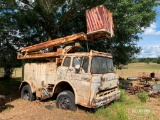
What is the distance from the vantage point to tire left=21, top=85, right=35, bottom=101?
11324 millimetres

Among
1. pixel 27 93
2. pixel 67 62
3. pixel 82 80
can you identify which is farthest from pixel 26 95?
pixel 82 80

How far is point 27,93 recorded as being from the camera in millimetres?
11789

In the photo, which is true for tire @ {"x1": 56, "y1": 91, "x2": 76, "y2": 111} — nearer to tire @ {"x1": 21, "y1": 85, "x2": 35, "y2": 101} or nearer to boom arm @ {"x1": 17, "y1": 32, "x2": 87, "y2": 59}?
boom arm @ {"x1": 17, "y1": 32, "x2": 87, "y2": 59}

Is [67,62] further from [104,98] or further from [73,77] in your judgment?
[104,98]

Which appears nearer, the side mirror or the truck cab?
the truck cab

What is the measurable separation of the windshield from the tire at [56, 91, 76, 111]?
4.70ft

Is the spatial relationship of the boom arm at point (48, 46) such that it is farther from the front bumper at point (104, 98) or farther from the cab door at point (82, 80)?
the front bumper at point (104, 98)

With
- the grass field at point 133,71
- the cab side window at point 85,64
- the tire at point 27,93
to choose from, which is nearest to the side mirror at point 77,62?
the cab side window at point 85,64

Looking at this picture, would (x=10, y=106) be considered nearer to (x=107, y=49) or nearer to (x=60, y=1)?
(x=60, y=1)

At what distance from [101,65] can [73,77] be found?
50.4 inches

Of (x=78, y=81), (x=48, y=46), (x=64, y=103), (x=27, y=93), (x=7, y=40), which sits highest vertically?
(x=7, y=40)

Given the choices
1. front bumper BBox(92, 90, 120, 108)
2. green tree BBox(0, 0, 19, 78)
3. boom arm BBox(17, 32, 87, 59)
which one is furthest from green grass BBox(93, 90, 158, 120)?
green tree BBox(0, 0, 19, 78)

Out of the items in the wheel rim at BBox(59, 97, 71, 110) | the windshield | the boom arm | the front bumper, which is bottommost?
the wheel rim at BBox(59, 97, 71, 110)

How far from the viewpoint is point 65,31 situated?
57.8 ft
